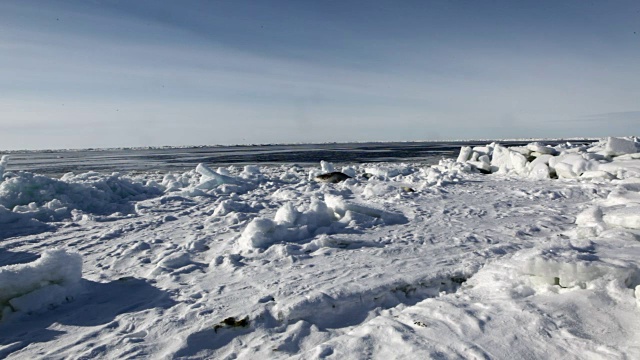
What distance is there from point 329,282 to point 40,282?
282cm

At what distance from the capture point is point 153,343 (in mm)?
3002

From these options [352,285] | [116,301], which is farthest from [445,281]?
[116,301]

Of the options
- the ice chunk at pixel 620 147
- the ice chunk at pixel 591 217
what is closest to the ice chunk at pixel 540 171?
the ice chunk at pixel 620 147

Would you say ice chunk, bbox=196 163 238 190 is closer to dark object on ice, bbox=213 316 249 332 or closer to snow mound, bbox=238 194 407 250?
snow mound, bbox=238 194 407 250

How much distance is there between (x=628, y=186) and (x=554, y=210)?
1.92m

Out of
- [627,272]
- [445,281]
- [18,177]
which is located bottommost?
[445,281]

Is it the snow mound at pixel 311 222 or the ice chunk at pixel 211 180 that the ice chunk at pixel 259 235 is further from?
the ice chunk at pixel 211 180

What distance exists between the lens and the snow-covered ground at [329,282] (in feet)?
9.20

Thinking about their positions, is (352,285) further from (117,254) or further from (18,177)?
(18,177)

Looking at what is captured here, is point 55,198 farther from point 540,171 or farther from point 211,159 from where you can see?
point 211,159

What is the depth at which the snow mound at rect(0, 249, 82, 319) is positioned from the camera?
3500mm

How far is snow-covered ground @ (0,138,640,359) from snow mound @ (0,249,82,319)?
0.04 feet

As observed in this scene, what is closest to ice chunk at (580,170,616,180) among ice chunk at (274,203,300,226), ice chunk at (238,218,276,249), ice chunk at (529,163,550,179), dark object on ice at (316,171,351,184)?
ice chunk at (529,163,550,179)

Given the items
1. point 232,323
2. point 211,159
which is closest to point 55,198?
point 232,323
